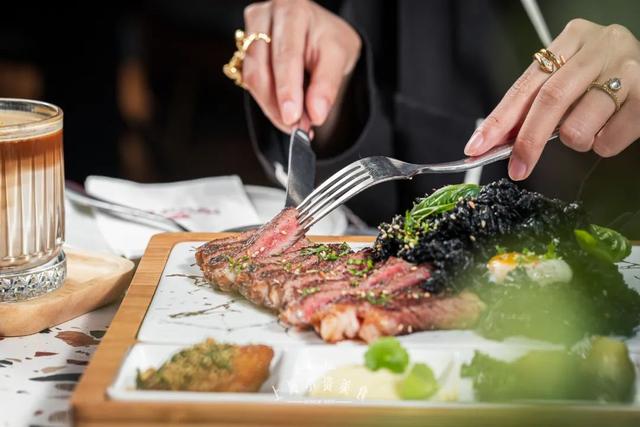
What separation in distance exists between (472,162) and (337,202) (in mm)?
409

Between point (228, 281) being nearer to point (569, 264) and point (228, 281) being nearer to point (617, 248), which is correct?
point (569, 264)

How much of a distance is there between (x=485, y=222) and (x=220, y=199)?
1658 millimetres

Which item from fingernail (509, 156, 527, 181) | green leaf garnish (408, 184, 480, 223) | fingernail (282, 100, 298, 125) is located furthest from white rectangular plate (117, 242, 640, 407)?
fingernail (282, 100, 298, 125)

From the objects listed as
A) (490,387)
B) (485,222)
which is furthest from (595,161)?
(490,387)

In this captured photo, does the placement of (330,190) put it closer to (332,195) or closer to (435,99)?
(332,195)

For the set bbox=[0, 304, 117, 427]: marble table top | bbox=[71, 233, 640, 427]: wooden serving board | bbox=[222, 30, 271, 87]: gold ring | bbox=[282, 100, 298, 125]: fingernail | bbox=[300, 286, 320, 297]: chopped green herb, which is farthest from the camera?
bbox=[222, 30, 271, 87]: gold ring

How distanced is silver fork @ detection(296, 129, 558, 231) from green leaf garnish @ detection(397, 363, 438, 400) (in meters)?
0.77

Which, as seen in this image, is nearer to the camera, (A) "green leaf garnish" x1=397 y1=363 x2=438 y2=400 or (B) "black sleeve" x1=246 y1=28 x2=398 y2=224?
(A) "green leaf garnish" x1=397 y1=363 x2=438 y2=400

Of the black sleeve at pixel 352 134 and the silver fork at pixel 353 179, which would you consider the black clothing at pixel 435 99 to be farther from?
the silver fork at pixel 353 179

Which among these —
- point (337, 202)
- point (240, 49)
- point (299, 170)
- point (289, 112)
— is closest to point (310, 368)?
point (337, 202)

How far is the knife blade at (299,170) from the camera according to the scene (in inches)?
106

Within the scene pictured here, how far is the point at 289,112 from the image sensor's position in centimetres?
305

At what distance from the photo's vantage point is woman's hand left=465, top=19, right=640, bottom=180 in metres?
2.51

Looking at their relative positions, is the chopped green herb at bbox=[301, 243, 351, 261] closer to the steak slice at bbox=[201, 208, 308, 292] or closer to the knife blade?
the steak slice at bbox=[201, 208, 308, 292]
